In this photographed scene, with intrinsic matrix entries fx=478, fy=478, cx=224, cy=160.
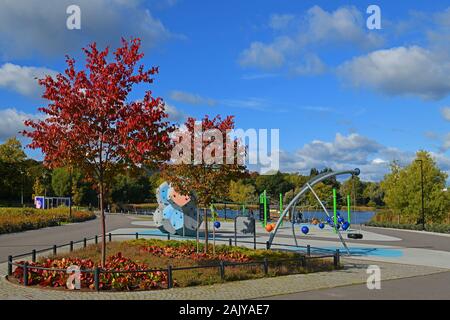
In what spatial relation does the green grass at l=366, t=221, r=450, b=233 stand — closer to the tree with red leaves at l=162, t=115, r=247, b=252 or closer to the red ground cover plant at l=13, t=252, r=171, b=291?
the tree with red leaves at l=162, t=115, r=247, b=252

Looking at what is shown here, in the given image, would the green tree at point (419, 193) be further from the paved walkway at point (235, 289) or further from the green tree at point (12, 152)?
the green tree at point (12, 152)

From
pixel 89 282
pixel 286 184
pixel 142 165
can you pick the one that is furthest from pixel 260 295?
pixel 286 184

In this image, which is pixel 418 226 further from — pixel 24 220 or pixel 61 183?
pixel 61 183

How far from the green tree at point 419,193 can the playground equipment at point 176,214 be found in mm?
26028

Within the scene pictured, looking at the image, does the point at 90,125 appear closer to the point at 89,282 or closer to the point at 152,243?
the point at 89,282

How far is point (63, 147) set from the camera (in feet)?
40.9

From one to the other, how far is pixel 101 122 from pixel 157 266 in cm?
445

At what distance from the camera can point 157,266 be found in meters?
13.9

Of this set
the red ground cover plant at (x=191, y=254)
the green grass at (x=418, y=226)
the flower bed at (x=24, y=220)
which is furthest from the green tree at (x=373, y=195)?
the red ground cover plant at (x=191, y=254)

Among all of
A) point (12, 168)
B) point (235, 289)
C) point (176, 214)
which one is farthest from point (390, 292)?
point (12, 168)

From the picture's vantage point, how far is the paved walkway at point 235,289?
10625mm

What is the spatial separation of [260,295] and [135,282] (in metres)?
3.03

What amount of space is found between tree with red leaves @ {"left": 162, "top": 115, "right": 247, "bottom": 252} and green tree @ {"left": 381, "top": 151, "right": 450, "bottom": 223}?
111 feet

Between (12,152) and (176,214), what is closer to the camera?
(176,214)
